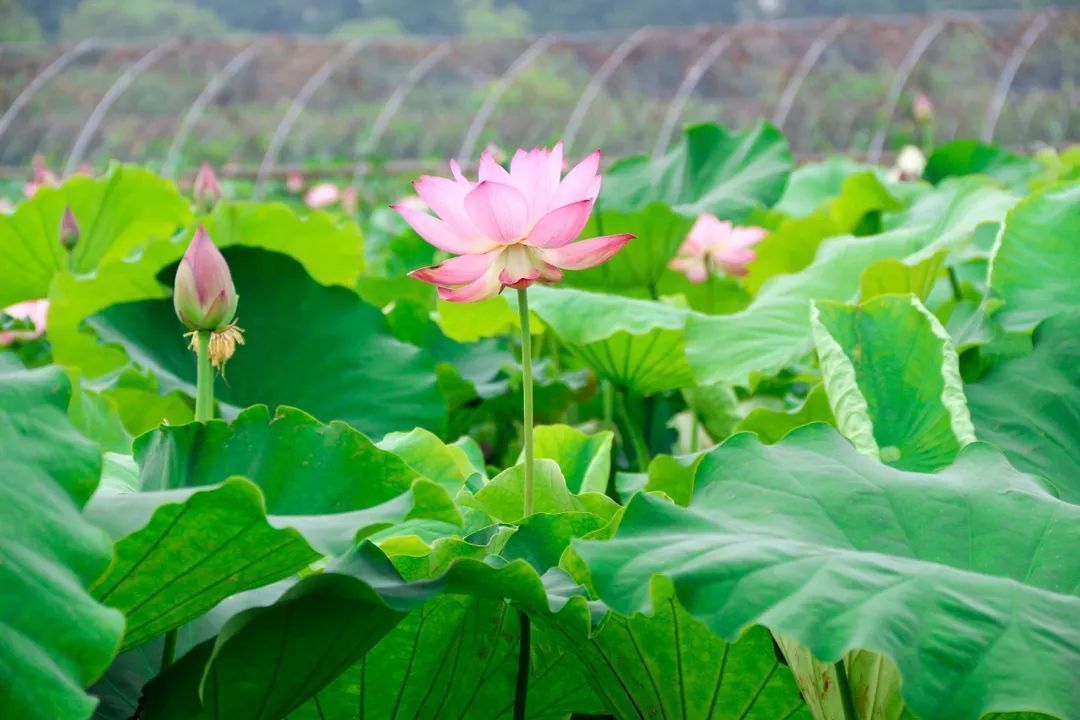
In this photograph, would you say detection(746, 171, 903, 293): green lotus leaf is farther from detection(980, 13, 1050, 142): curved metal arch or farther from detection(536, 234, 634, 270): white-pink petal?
detection(980, 13, 1050, 142): curved metal arch

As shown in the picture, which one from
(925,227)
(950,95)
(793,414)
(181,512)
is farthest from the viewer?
(950,95)

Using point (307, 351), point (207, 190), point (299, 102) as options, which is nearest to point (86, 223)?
point (207, 190)

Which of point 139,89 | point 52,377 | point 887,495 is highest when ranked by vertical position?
point 52,377

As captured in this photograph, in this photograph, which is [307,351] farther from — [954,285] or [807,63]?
[807,63]

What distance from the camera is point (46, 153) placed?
818 centimetres

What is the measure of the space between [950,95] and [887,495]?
28.9ft

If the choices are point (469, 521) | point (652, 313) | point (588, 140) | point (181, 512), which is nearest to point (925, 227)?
point (652, 313)

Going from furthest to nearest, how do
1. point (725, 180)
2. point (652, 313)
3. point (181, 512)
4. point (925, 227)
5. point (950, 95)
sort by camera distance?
point (950, 95) < point (725, 180) < point (925, 227) < point (652, 313) < point (181, 512)

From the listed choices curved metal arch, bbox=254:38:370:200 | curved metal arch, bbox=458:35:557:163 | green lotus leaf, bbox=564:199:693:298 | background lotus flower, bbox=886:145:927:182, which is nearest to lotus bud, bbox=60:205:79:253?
green lotus leaf, bbox=564:199:693:298

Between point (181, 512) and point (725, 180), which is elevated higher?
point (181, 512)

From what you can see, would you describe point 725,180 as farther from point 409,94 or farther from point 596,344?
point 409,94

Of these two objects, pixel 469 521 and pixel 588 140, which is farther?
pixel 588 140

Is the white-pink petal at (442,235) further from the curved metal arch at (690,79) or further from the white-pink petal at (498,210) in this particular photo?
the curved metal arch at (690,79)

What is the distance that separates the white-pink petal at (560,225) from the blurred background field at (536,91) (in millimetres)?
7633
